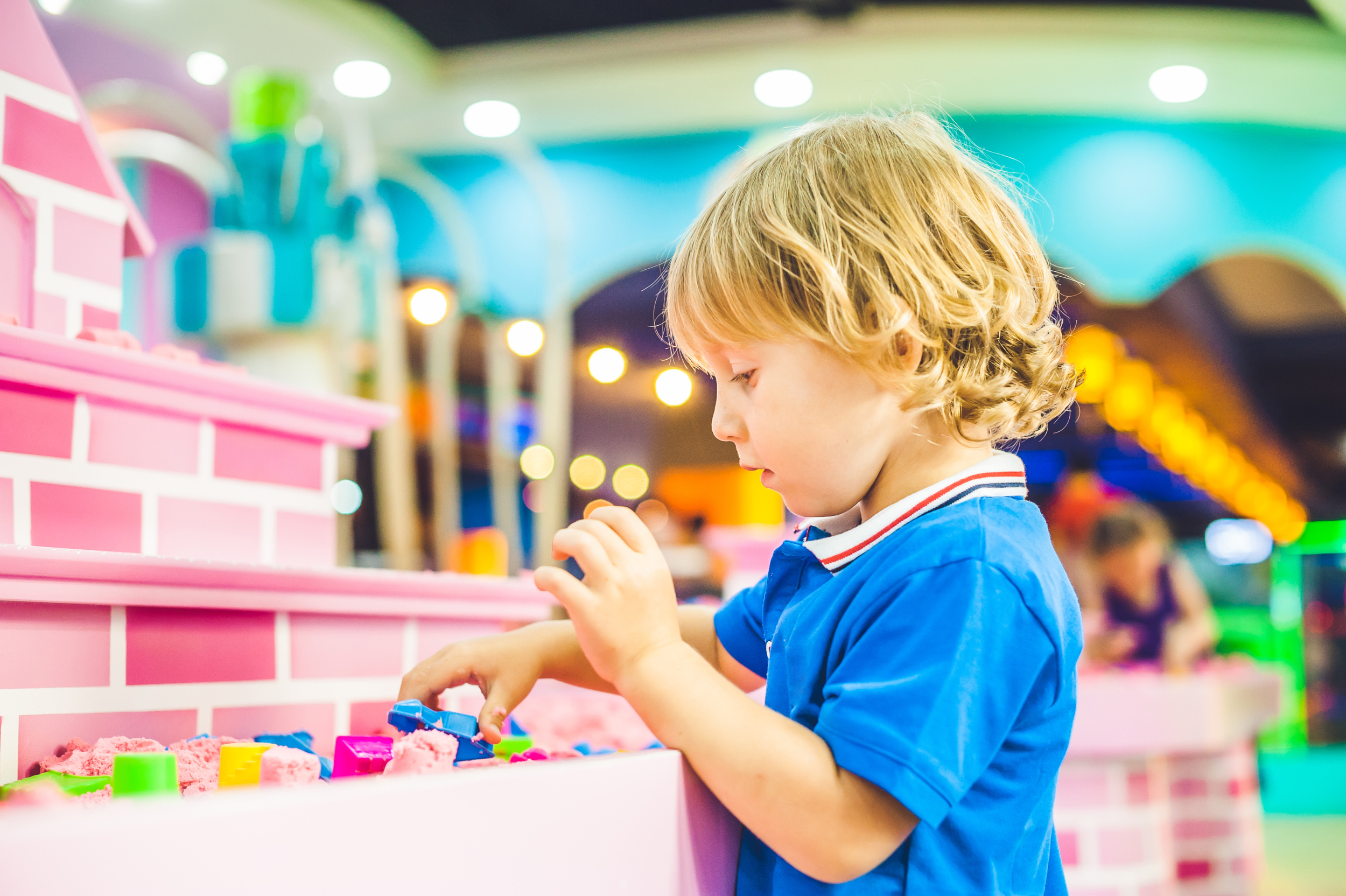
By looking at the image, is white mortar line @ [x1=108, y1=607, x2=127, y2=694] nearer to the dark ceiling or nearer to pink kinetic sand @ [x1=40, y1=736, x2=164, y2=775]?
pink kinetic sand @ [x1=40, y1=736, x2=164, y2=775]

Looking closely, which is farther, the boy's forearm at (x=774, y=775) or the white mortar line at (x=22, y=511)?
the white mortar line at (x=22, y=511)

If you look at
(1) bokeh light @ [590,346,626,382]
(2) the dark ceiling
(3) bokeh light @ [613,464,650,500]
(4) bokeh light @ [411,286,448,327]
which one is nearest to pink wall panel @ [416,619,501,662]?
(4) bokeh light @ [411,286,448,327]

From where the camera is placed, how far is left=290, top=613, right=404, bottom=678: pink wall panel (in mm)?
874

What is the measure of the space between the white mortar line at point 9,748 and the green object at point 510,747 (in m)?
0.29

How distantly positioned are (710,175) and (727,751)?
3.39 meters

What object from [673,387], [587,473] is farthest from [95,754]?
[587,473]

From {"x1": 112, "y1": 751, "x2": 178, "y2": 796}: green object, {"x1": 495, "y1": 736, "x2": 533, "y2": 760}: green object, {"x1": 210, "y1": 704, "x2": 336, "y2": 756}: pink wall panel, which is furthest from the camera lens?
{"x1": 210, "y1": 704, "x2": 336, "y2": 756}: pink wall panel

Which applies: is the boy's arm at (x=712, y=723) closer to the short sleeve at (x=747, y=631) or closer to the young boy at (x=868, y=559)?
the young boy at (x=868, y=559)

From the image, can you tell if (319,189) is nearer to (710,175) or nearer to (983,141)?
(710,175)

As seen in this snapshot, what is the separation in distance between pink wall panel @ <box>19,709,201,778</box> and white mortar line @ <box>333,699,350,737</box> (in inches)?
5.7

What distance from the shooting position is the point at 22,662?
662 mm

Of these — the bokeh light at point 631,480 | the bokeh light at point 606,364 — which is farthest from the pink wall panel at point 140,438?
the bokeh light at point 631,480

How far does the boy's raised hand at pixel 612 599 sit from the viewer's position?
0.59 metres

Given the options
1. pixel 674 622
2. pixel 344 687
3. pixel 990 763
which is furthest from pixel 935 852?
pixel 344 687
